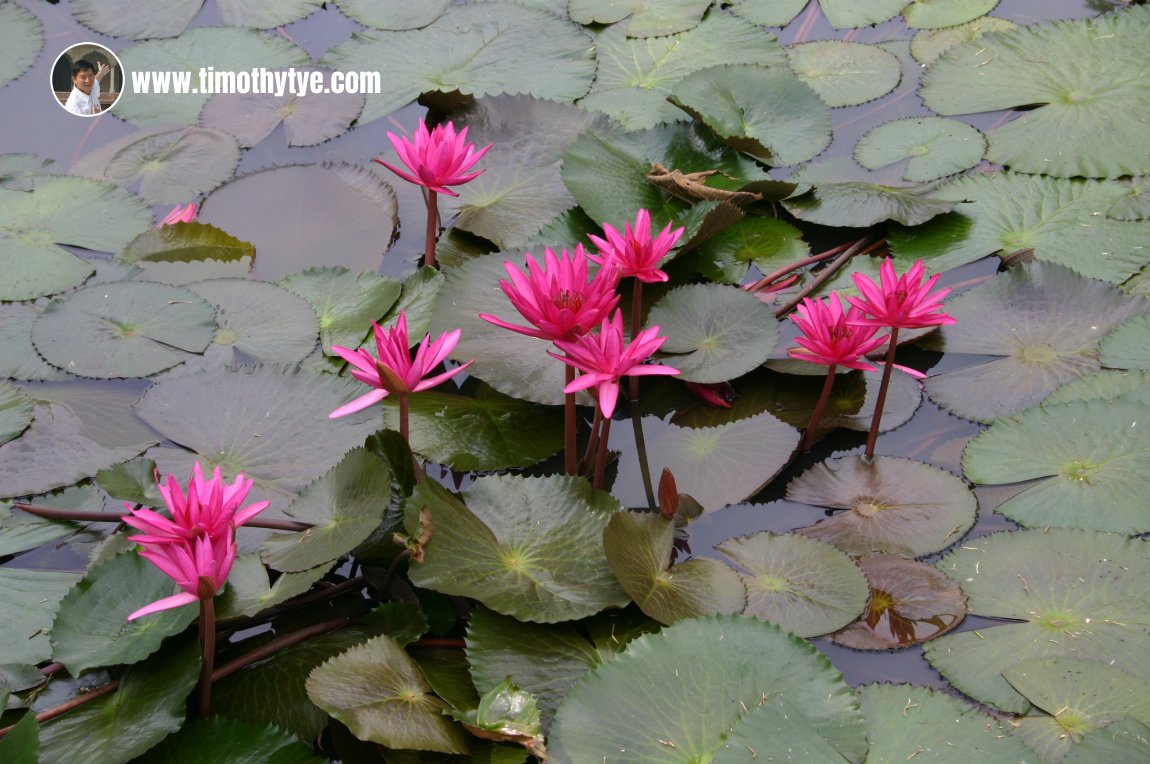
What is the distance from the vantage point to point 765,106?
3.11m

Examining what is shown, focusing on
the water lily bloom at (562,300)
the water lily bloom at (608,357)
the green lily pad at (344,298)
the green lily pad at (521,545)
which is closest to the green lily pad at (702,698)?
the green lily pad at (521,545)

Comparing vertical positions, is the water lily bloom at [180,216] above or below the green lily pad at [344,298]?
above

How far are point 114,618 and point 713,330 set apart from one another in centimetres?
139

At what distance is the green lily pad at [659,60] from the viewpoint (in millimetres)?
3215

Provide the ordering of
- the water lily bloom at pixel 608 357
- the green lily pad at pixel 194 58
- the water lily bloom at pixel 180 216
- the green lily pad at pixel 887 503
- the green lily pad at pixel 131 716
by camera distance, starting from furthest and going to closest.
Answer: the green lily pad at pixel 194 58 → the water lily bloom at pixel 180 216 → the green lily pad at pixel 887 503 → the water lily bloom at pixel 608 357 → the green lily pad at pixel 131 716

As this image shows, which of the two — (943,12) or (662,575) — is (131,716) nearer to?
(662,575)

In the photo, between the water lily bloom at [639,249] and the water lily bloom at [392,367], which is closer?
the water lily bloom at [392,367]

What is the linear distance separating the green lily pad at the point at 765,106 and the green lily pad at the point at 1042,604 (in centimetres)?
144

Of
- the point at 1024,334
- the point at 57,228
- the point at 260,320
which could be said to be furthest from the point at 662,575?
the point at 57,228

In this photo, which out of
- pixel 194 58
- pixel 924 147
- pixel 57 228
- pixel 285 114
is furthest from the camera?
pixel 194 58

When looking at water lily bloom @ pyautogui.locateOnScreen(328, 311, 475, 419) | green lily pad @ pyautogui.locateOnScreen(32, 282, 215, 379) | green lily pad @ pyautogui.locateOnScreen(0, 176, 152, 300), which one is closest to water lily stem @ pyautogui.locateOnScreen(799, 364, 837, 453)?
water lily bloom @ pyautogui.locateOnScreen(328, 311, 475, 419)

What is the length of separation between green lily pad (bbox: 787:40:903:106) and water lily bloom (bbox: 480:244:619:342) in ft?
5.81

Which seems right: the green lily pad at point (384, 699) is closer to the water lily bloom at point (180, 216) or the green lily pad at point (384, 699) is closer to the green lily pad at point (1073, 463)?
the green lily pad at point (1073, 463)

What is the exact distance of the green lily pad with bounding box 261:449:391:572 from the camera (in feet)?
5.91
